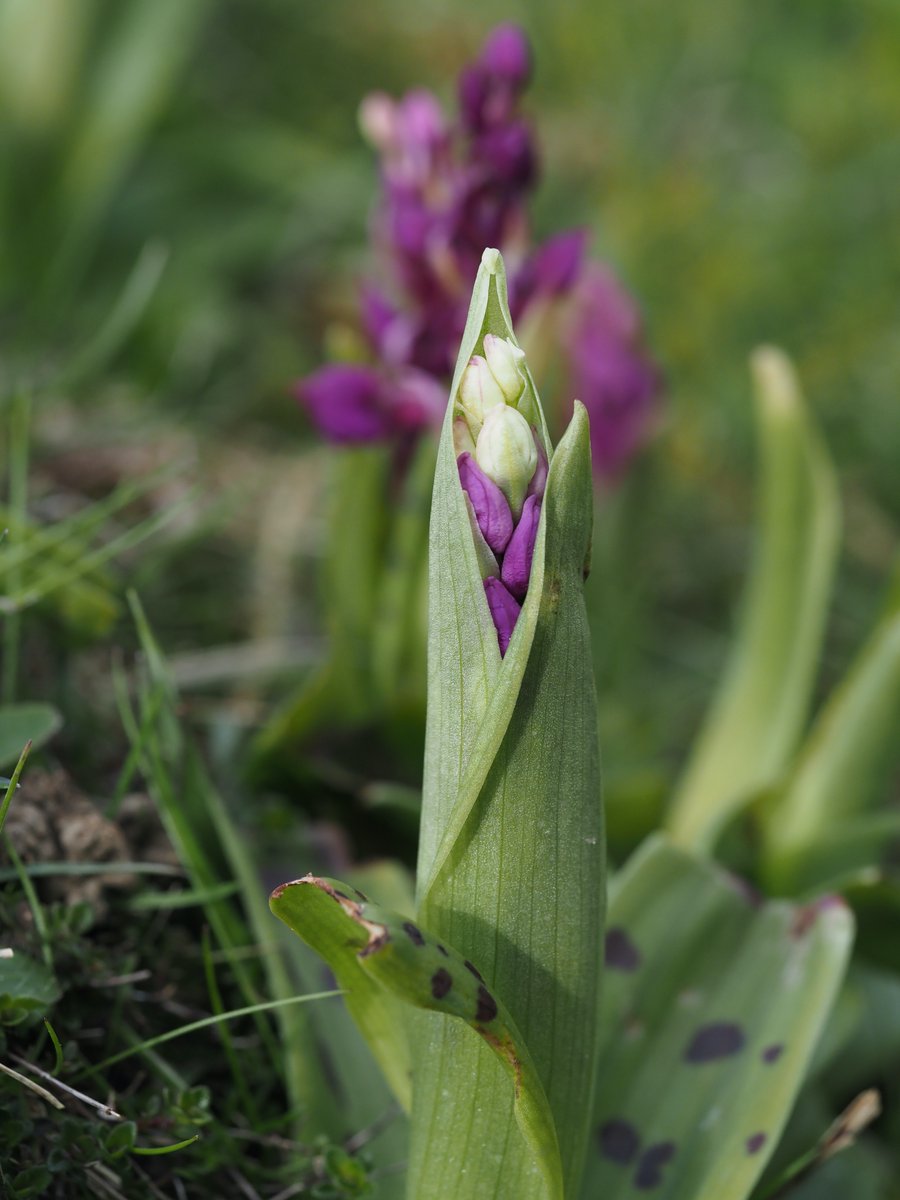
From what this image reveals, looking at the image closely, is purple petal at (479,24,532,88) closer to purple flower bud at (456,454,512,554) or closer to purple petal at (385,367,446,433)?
purple petal at (385,367,446,433)

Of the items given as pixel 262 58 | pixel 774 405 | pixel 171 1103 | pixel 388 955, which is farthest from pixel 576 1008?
pixel 262 58

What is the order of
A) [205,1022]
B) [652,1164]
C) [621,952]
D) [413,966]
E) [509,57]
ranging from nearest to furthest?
[413,966]
[205,1022]
[652,1164]
[621,952]
[509,57]

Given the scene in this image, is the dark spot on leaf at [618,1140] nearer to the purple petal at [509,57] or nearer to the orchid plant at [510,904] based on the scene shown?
the orchid plant at [510,904]

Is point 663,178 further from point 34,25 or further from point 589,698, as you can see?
point 589,698

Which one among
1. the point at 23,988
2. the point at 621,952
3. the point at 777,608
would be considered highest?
the point at 777,608

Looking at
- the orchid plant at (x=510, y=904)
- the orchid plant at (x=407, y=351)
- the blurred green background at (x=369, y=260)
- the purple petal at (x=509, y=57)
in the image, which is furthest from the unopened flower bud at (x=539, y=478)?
the blurred green background at (x=369, y=260)

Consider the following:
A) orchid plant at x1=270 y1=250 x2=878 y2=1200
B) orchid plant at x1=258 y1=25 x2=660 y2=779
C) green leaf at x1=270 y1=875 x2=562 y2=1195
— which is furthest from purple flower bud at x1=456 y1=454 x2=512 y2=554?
orchid plant at x1=258 y1=25 x2=660 y2=779

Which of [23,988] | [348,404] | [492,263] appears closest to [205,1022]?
[23,988]

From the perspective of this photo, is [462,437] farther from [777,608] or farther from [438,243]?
[777,608]
